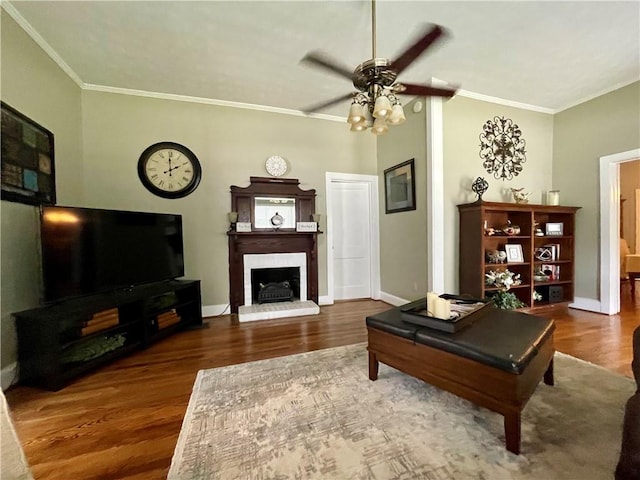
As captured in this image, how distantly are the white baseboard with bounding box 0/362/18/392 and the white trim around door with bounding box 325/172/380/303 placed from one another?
338 cm

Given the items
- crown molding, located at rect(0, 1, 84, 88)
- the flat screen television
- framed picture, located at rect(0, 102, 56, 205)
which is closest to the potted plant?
the flat screen television

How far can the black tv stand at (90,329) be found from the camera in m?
1.95

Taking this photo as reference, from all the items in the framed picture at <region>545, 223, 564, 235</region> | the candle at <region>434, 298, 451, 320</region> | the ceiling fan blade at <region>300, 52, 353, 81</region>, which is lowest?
the candle at <region>434, 298, 451, 320</region>

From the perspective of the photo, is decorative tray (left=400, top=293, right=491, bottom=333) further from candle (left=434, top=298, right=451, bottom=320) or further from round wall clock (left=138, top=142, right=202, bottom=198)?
round wall clock (left=138, top=142, right=202, bottom=198)

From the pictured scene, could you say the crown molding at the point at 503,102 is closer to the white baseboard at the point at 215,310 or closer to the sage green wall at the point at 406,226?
the sage green wall at the point at 406,226

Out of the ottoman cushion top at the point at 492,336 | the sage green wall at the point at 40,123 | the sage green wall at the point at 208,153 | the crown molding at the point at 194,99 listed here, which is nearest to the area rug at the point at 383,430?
the ottoman cushion top at the point at 492,336

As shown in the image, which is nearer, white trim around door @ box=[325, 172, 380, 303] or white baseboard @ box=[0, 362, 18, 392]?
white baseboard @ box=[0, 362, 18, 392]

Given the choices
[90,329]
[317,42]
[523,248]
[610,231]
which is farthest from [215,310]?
[610,231]

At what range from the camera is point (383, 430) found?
1471 millimetres

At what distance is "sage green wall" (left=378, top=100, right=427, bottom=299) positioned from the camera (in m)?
3.43

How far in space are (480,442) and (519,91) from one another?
411 cm

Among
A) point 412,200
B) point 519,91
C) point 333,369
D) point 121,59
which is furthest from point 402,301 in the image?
point 121,59

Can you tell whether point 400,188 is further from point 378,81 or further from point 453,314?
point 453,314

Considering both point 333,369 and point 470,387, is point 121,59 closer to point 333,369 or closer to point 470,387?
point 333,369
